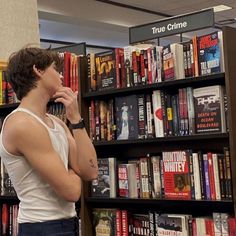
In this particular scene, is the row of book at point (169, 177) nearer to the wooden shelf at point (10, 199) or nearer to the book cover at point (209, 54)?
the book cover at point (209, 54)

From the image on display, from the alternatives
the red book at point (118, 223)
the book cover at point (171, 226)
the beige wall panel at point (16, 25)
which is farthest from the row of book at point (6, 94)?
the book cover at point (171, 226)

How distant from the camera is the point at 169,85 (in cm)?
243

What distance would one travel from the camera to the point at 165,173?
245 cm

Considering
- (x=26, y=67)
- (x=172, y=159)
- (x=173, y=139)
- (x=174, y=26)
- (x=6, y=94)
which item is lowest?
(x=172, y=159)

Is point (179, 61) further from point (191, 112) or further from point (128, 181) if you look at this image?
point (128, 181)

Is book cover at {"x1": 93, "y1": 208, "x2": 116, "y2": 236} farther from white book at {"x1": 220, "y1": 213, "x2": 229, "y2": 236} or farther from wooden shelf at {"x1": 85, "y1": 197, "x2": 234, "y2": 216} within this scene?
white book at {"x1": 220, "y1": 213, "x2": 229, "y2": 236}

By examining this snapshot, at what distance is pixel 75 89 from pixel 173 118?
0.68 metres

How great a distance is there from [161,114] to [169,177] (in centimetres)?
34

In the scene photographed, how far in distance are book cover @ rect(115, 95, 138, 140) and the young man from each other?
93 cm

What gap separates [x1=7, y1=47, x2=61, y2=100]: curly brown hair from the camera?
162cm

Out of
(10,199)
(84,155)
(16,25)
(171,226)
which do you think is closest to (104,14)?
(16,25)

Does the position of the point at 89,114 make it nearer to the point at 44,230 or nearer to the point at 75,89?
the point at 75,89

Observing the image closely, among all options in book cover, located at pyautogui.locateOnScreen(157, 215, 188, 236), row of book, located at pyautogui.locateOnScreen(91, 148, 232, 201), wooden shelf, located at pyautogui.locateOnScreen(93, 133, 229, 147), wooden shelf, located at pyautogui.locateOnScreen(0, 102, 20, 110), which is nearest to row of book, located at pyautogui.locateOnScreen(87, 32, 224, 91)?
wooden shelf, located at pyautogui.locateOnScreen(93, 133, 229, 147)

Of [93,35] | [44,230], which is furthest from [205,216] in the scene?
[93,35]
